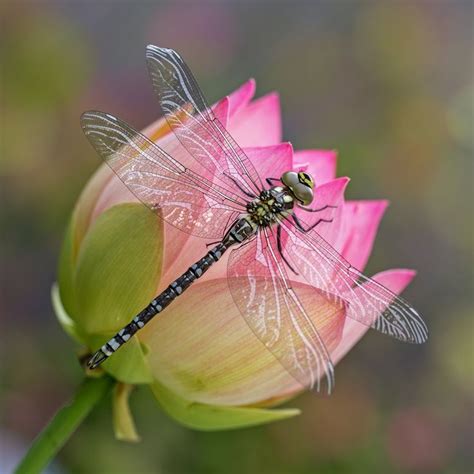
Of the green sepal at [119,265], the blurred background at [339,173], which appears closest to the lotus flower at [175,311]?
the green sepal at [119,265]

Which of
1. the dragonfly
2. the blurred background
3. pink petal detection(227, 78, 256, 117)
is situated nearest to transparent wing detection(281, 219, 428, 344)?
the dragonfly

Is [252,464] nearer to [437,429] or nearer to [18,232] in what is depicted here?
[437,429]

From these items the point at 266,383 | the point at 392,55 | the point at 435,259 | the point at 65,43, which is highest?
the point at 65,43

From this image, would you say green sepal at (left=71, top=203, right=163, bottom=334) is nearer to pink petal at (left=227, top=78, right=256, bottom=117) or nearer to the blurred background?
pink petal at (left=227, top=78, right=256, bottom=117)

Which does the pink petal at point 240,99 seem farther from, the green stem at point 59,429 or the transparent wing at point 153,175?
the green stem at point 59,429

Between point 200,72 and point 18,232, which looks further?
point 200,72

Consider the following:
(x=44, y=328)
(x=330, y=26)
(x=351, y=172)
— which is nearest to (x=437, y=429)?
(x=351, y=172)
